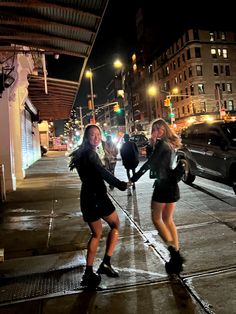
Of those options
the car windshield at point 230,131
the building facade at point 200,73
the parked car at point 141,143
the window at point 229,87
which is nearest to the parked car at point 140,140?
the parked car at point 141,143

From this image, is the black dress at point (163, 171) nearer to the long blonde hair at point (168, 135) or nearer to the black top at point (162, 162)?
the black top at point (162, 162)

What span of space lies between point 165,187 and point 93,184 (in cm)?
96

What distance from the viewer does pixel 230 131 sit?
934 centimetres

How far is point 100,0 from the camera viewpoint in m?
6.45

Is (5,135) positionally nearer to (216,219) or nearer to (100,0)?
(100,0)

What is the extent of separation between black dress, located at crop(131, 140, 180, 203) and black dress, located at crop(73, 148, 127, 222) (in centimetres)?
58

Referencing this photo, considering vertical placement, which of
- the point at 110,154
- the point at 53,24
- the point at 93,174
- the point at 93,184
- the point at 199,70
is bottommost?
the point at 93,184

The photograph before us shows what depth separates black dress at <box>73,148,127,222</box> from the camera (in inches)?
161

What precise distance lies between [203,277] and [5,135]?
8.87 meters

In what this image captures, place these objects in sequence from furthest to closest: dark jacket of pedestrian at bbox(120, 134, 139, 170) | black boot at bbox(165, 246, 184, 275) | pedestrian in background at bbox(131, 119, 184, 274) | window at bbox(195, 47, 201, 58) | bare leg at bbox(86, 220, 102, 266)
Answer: window at bbox(195, 47, 201, 58) < dark jacket of pedestrian at bbox(120, 134, 139, 170) < pedestrian in background at bbox(131, 119, 184, 274) < black boot at bbox(165, 246, 184, 275) < bare leg at bbox(86, 220, 102, 266)

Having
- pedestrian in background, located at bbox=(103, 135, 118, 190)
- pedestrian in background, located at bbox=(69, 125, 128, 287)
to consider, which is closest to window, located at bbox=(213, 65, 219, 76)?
pedestrian in background, located at bbox=(103, 135, 118, 190)

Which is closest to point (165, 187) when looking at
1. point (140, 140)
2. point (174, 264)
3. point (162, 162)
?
point (162, 162)

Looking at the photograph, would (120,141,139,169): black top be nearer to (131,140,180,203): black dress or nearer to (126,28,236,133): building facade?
Result: (131,140,180,203): black dress

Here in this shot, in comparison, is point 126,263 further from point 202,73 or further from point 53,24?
point 202,73
